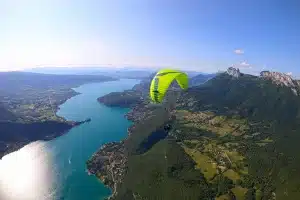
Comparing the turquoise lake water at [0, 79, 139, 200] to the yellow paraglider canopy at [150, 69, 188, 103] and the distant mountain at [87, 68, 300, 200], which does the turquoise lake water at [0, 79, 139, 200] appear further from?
the yellow paraglider canopy at [150, 69, 188, 103]

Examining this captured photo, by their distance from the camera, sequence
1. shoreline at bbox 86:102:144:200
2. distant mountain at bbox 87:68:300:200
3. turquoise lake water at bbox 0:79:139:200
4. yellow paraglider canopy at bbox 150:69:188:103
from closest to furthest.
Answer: yellow paraglider canopy at bbox 150:69:188:103 → turquoise lake water at bbox 0:79:139:200 → distant mountain at bbox 87:68:300:200 → shoreline at bbox 86:102:144:200

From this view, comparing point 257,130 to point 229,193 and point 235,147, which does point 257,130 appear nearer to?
point 235,147

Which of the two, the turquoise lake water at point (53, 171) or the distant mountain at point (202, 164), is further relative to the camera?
the distant mountain at point (202, 164)

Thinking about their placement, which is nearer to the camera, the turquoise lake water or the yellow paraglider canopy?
the yellow paraglider canopy

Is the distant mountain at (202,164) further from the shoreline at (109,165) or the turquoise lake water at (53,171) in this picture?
the turquoise lake water at (53,171)

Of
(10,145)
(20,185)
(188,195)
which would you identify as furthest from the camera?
(10,145)

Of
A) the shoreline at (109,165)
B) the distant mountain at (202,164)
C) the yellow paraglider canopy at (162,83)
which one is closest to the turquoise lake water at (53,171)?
the shoreline at (109,165)

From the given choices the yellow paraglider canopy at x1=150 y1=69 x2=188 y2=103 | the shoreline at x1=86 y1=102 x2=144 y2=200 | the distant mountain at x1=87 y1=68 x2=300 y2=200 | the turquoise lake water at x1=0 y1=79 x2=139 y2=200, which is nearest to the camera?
the yellow paraglider canopy at x1=150 y1=69 x2=188 y2=103

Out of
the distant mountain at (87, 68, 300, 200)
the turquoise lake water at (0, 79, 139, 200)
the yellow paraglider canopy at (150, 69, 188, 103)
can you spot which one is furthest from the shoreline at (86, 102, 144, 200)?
the yellow paraglider canopy at (150, 69, 188, 103)

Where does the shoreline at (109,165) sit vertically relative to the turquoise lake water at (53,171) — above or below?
above

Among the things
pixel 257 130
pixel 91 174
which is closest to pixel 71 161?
pixel 91 174

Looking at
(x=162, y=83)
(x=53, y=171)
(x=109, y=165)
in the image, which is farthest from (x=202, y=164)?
(x=162, y=83)
